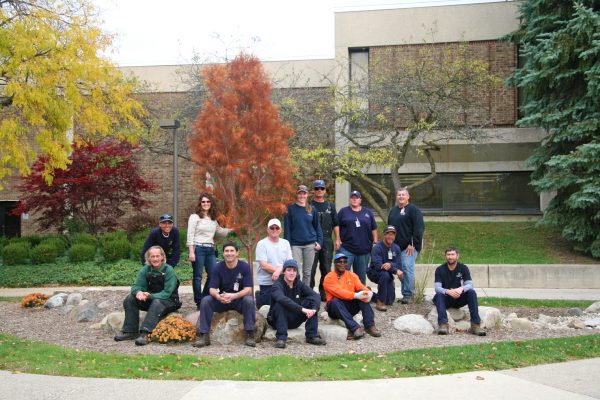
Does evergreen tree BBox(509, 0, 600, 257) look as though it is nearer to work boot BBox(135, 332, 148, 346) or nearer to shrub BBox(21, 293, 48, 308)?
work boot BBox(135, 332, 148, 346)

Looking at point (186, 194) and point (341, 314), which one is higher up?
point (186, 194)

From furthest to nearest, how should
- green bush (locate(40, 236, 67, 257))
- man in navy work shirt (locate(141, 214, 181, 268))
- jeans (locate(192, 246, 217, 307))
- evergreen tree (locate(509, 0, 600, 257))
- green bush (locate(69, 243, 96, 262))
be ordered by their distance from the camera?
green bush (locate(40, 236, 67, 257)) → green bush (locate(69, 243, 96, 262)) → evergreen tree (locate(509, 0, 600, 257)) → jeans (locate(192, 246, 217, 307)) → man in navy work shirt (locate(141, 214, 181, 268))

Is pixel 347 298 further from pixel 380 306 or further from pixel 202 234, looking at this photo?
pixel 202 234

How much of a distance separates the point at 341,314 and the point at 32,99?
7782mm

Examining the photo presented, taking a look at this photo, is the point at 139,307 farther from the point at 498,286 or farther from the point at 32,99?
the point at 498,286

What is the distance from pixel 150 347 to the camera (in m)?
7.55

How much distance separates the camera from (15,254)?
16.6 metres

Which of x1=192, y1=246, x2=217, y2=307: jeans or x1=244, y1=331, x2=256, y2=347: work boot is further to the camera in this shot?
x1=192, y1=246, x2=217, y2=307: jeans

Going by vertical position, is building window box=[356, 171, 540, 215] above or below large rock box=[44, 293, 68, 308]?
above

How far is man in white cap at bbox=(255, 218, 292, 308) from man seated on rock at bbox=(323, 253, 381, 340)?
757 millimetres

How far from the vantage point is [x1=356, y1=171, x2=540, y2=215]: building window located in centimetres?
2108

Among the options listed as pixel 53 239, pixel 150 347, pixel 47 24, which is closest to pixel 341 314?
pixel 150 347

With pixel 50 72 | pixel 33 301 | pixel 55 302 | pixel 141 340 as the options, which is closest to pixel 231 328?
pixel 141 340

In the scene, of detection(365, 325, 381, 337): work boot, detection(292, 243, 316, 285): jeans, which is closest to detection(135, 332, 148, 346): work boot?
detection(292, 243, 316, 285): jeans
